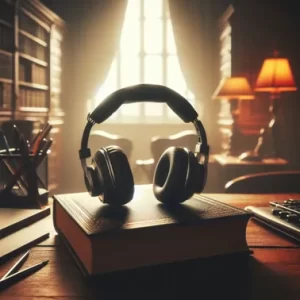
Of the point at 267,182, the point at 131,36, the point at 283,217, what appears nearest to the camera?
the point at 283,217

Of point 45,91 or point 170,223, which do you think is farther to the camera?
point 45,91

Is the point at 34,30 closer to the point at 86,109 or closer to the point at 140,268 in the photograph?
the point at 86,109

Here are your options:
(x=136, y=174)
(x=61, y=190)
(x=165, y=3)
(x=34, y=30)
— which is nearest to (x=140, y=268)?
(x=34, y=30)

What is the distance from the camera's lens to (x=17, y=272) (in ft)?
1.98

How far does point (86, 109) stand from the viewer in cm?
584

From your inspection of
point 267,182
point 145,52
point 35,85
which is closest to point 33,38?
point 35,85

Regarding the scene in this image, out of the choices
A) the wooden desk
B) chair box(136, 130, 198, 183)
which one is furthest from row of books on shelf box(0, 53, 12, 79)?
the wooden desk

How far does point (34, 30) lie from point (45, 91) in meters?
0.66

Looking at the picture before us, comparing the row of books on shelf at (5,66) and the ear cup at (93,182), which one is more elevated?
the row of books on shelf at (5,66)

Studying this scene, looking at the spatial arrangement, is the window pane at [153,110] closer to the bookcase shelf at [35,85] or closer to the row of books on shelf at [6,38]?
the bookcase shelf at [35,85]

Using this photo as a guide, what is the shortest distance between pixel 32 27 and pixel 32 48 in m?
0.21

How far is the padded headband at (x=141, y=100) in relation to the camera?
77 cm

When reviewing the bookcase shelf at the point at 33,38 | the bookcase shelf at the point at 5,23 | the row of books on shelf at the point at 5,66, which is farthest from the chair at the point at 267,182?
the bookcase shelf at the point at 33,38

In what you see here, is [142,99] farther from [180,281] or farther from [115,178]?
[180,281]
